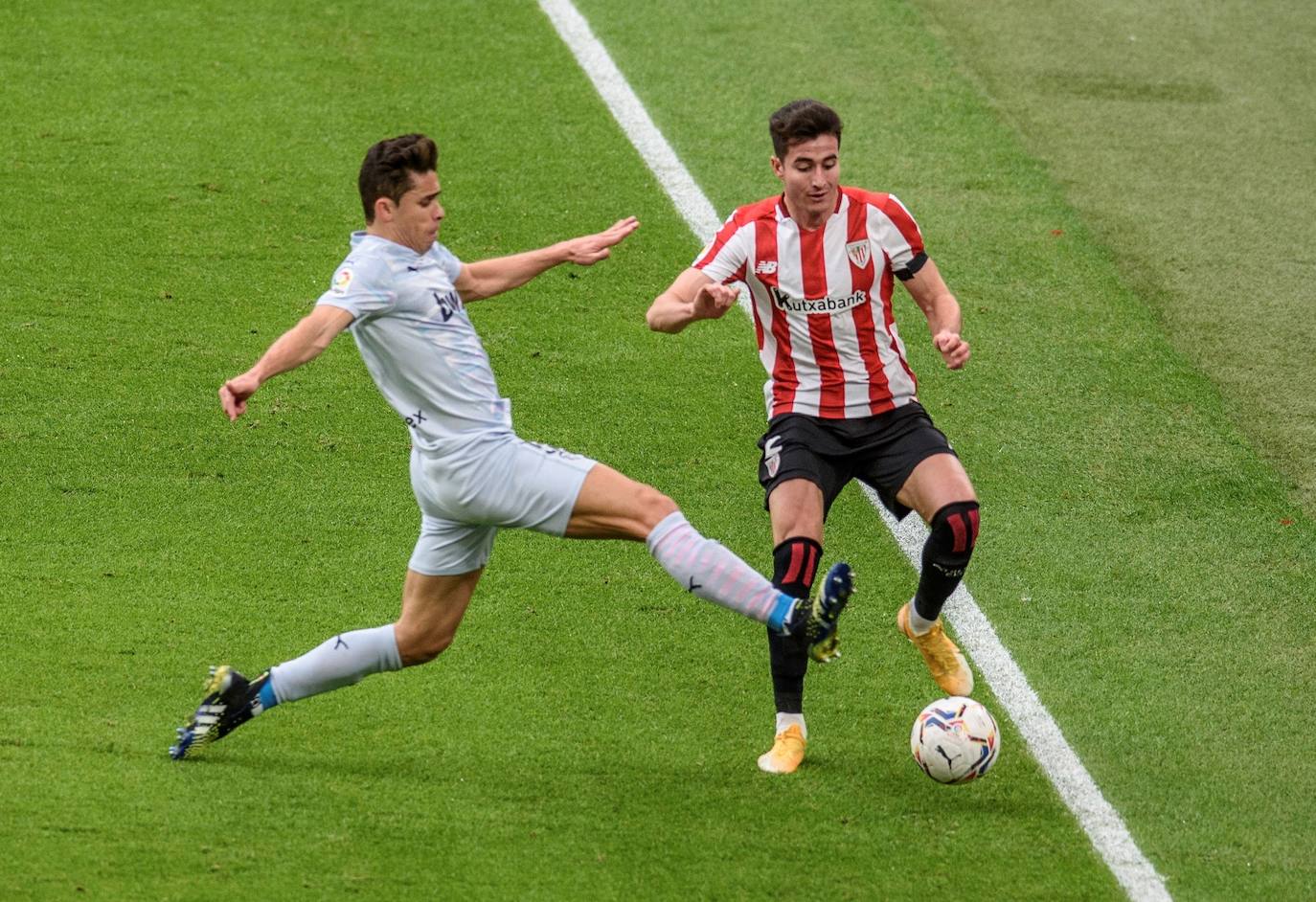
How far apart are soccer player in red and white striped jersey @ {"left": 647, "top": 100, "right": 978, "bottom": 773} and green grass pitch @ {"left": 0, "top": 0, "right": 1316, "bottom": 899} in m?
0.78

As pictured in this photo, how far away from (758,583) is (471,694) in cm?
157

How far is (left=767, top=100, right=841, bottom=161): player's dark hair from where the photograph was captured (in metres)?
6.61

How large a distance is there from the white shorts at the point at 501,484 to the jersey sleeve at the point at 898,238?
5.30 feet

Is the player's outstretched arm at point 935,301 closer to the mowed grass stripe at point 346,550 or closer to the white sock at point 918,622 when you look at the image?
the white sock at point 918,622

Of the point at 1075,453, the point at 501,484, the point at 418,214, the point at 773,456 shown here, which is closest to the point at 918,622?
the point at 773,456

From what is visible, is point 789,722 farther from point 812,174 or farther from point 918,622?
point 812,174

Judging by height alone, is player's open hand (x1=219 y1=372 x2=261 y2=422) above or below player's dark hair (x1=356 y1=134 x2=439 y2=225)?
below

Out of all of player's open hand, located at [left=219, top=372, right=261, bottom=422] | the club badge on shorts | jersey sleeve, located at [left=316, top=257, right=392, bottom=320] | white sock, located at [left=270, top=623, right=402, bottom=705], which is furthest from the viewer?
the club badge on shorts

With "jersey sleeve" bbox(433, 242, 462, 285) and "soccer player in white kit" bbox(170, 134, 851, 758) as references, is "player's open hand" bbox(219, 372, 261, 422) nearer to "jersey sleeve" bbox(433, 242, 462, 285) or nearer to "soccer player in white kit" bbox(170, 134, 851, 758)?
"soccer player in white kit" bbox(170, 134, 851, 758)

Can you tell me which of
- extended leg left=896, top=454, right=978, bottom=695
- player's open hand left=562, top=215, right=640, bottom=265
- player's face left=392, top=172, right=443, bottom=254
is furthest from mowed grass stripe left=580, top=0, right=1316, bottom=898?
player's face left=392, top=172, right=443, bottom=254

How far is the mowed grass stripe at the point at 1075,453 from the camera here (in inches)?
267

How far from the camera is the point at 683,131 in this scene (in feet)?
38.6

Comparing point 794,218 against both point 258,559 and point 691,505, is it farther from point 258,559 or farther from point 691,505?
→ point 258,559

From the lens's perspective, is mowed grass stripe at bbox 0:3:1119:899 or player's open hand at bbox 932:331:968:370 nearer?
mowed grass stripe at bbox 0:3:1119:899
